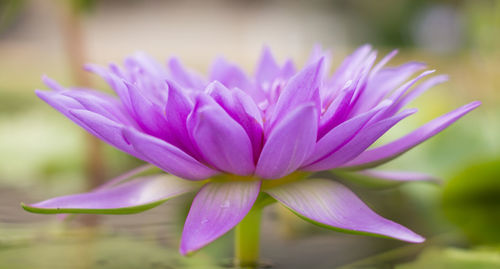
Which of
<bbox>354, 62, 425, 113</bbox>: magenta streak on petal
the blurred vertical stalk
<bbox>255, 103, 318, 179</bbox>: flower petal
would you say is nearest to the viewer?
<bbox>255, 103, 318, 179</bbox>: flower petal

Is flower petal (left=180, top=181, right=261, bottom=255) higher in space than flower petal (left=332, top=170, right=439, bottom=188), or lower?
lower

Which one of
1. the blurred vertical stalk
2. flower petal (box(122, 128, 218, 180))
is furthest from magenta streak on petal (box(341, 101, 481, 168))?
the blurred vertical stalk

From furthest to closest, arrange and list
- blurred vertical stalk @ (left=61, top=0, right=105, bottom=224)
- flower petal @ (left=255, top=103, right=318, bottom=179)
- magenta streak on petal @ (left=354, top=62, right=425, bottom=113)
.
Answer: blurred vertical stalk @ (left=61, top=0, right=105, bottom=224) → magenta streak on petal @ (left=354, top=62, right=425, bottom=113) → flower petal @ (left=255, top=103, right=318, bottom=179)

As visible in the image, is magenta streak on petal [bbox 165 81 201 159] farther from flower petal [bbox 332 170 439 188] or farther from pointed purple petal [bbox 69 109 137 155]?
flower petal [bbox 332 170 439 188]

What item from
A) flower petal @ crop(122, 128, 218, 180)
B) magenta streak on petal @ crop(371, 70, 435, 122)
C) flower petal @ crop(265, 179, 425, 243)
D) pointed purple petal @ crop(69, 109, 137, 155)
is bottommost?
pointed purple petal @ crop(69, 109, 137, 155)

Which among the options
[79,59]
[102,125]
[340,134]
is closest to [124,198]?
[102,125]

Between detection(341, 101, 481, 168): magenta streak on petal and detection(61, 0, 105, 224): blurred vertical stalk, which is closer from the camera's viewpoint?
detection(341, 101, 481, 168): magenta streak on petal

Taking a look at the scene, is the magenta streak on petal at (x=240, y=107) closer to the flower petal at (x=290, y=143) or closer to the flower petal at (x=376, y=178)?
the flower petal at (x=290, y=143)
